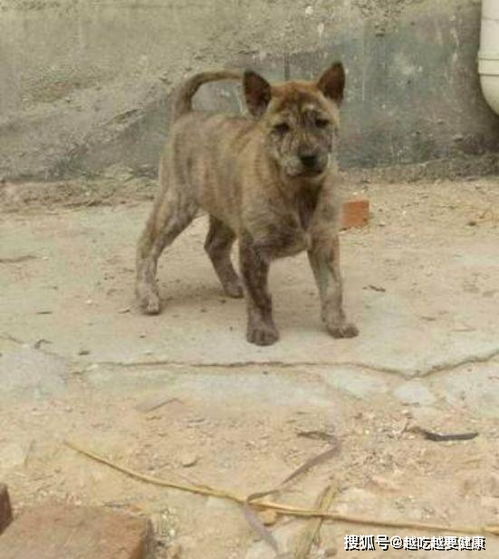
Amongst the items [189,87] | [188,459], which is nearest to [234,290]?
[189,87]

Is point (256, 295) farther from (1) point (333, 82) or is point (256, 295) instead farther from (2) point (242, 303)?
(1) point (333, 82)

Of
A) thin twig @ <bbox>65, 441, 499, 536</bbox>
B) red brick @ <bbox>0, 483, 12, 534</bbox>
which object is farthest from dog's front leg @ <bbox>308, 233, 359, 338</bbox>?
red brick @ <bbox>0, 483, 12, 534</bbox>

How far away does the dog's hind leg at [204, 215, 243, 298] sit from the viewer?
5.02 meters

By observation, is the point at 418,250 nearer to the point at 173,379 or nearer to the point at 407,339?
the point at 407,339

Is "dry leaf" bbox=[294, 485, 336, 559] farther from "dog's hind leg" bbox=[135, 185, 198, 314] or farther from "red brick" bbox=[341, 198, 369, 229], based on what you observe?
"red brick" bbox=[341, 198, 369, 229]

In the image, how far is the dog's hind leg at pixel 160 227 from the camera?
4875 millimetres

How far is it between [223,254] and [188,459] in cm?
187

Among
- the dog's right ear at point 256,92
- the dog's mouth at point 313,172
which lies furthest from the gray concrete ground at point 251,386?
the dog's right ear at point 256,92

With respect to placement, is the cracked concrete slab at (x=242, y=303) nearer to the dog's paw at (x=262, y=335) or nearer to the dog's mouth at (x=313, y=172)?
the dog's paw at (x=262, y=335)

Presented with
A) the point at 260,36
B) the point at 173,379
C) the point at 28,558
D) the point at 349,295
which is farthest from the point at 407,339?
the point at 260,36

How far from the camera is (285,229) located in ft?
13.9

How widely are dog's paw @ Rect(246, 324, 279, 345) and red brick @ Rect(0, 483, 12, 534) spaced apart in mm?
1531

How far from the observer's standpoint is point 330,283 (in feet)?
14.3

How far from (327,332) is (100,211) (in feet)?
8.69
